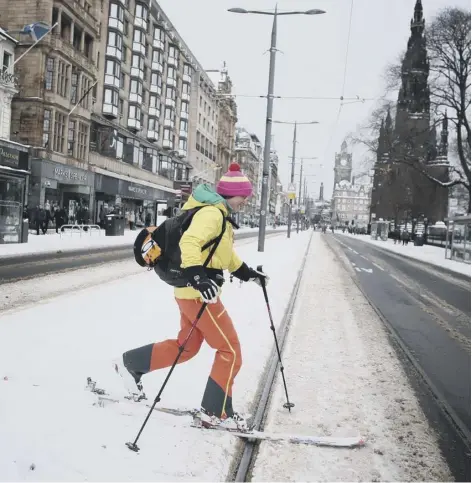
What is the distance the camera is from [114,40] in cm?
3941

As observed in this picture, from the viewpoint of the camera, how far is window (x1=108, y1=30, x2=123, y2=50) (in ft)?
128

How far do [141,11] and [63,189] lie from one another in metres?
19.3

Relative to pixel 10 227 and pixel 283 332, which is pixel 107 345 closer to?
pixel 283 332

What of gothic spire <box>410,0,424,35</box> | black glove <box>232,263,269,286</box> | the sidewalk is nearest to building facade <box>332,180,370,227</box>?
gothic spire <box>410,0,424,35</box>

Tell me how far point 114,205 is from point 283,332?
118ft

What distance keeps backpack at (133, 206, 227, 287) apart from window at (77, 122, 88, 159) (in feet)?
108

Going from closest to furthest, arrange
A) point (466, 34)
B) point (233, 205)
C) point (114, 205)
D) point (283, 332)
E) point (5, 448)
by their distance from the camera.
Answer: point (5, 448) < point (233, 205) < point (283, 332) < point (466, 34) < point (114, 205)

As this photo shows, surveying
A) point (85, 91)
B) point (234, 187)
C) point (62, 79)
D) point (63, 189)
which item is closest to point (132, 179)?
point (63, 189)

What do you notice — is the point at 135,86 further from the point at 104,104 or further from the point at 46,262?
the point at 46,262

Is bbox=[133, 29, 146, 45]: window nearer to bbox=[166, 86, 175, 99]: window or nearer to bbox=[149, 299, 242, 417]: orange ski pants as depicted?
bbox=[166, 86, 175, 99]: window

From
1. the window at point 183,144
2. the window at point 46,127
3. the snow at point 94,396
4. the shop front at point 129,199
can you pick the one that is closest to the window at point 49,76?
the window at point 46,127

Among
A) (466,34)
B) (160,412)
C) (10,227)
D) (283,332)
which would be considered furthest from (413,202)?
(160,412)

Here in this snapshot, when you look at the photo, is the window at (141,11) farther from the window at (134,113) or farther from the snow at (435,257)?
the snow at (435,257)

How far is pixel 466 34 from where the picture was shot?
27.3 m
